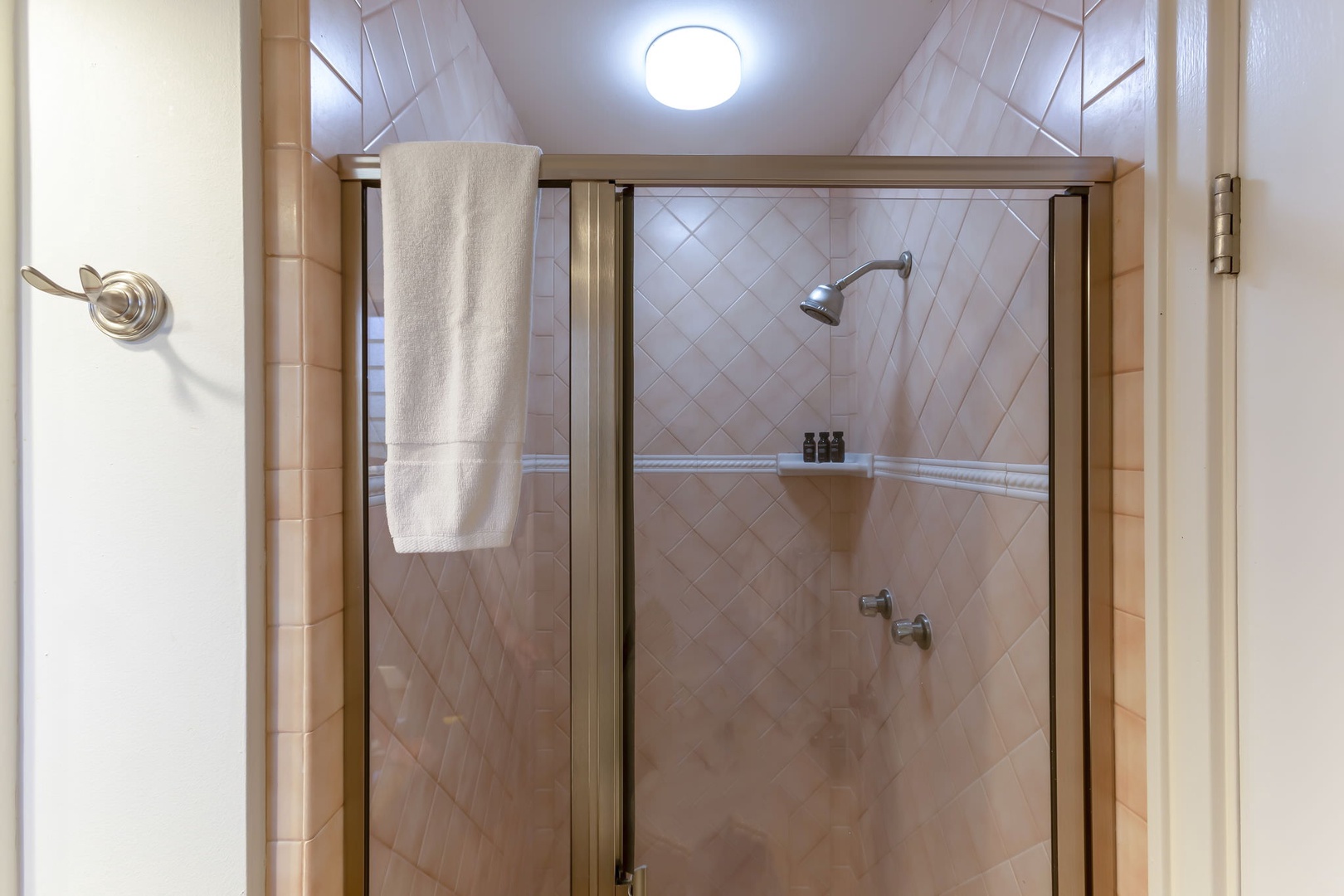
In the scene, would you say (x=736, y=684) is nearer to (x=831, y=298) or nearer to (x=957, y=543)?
(x=957, y=543)

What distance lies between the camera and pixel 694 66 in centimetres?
155

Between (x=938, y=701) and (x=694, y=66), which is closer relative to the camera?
(x=938, y=701)

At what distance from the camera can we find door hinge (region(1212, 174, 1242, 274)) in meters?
0.69

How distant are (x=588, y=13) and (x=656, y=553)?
1215 mm

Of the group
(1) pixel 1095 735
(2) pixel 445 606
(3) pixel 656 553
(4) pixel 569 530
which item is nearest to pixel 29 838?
(2) pixel 445 606

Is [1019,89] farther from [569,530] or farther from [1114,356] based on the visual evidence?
[569,530]

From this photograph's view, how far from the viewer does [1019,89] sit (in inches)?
42.9

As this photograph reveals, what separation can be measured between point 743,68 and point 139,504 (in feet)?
5.09

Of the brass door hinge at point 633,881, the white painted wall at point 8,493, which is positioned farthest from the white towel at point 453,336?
the brass door hinge at point 633,881

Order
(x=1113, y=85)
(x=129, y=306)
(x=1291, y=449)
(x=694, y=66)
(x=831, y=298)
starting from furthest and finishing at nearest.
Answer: (x=694, y=66)
(x=831, y=298)
(x=1113, y=85)
(x=129, y=306)
(x=1291, y=449)

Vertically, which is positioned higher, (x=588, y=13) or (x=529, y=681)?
(x=588, y=13)

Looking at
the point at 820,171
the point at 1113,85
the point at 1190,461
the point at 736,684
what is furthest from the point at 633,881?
the point at 1113,85

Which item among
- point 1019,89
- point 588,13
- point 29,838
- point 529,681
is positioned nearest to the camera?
point 29,838

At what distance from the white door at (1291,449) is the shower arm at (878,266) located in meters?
0.39
